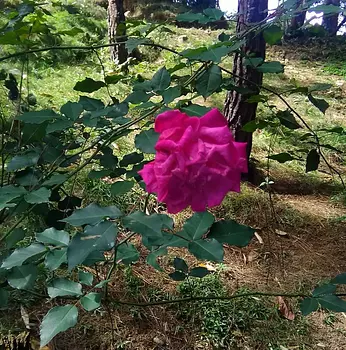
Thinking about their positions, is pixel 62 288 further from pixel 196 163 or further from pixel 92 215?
pixel 196 163

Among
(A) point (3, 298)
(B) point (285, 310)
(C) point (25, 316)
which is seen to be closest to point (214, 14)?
(A) point (3, 298)

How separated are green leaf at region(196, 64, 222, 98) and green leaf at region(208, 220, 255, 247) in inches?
10.3

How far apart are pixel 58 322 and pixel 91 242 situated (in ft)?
0.71

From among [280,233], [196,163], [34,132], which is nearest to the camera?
[196,163]

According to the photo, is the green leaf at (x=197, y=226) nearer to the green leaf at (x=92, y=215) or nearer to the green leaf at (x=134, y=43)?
the green leaf at (x=92, y=215)

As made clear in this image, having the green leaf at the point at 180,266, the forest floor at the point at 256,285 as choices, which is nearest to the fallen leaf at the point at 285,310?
the forest floor at the point at 256,285

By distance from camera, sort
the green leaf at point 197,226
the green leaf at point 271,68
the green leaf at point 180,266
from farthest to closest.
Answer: the green leaf at point 180,266, the green leaf at point 271,68, the green leaf at point 197,226

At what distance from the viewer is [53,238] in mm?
866

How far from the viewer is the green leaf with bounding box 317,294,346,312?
0.89m

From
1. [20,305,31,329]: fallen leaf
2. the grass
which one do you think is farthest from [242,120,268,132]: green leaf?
[20,305,31,329]: fallen leaf

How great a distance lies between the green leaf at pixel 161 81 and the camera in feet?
2.89

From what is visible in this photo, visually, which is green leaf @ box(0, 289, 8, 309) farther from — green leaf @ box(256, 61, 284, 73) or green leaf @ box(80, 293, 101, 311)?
green leaf @ box(256, 61, 284, 73)

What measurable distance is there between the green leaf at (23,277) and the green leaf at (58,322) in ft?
0.43

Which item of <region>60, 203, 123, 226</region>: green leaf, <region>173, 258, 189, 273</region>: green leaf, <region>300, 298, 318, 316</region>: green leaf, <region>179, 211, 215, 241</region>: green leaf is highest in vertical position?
<region>60, 203, 123, 226</region>: green leaf
